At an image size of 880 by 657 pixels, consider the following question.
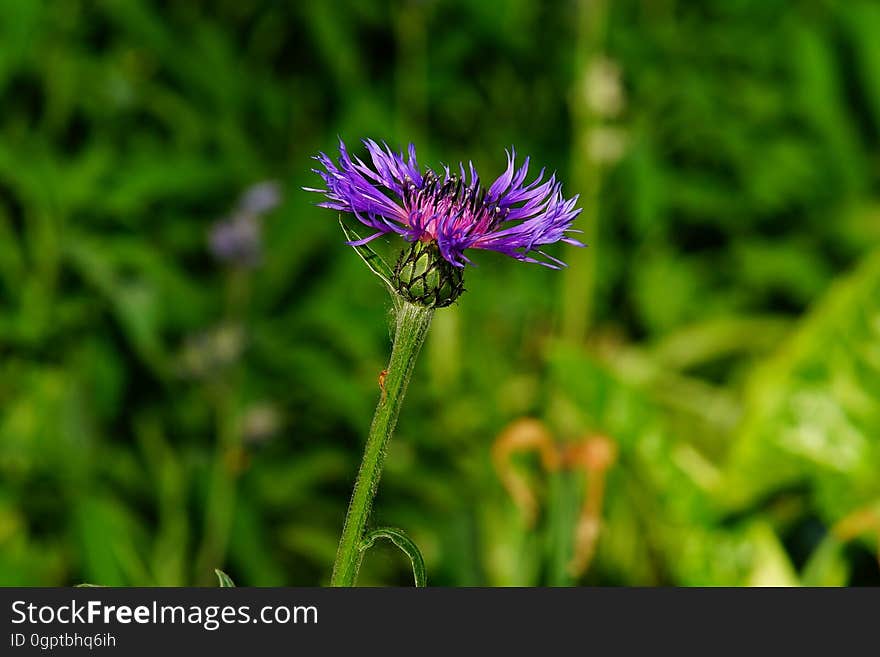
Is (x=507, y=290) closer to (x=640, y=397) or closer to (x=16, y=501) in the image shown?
(x=640, y=397)

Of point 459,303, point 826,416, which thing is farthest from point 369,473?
point 826,416

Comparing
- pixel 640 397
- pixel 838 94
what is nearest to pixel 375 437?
pixel 640 397

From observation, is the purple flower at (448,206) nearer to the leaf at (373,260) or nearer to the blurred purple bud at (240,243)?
the leaf at (373,260)

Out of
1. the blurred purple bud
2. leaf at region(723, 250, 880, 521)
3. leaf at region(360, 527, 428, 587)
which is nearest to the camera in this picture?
leaf at region(360, 527, 428, 587)

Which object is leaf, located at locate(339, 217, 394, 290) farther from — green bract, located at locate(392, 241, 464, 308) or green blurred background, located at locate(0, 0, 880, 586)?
green blurred background, located at locate(0, 0, 880, 586)

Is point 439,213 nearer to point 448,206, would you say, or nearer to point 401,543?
point 448,206

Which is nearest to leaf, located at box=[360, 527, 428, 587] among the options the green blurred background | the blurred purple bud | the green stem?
the green stem

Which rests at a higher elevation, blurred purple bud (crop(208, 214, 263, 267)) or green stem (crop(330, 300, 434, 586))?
blurred purple bud (crop(208, 214, 263, 267))

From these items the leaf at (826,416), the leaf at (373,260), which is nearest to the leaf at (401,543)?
the leaf at (373,260)
